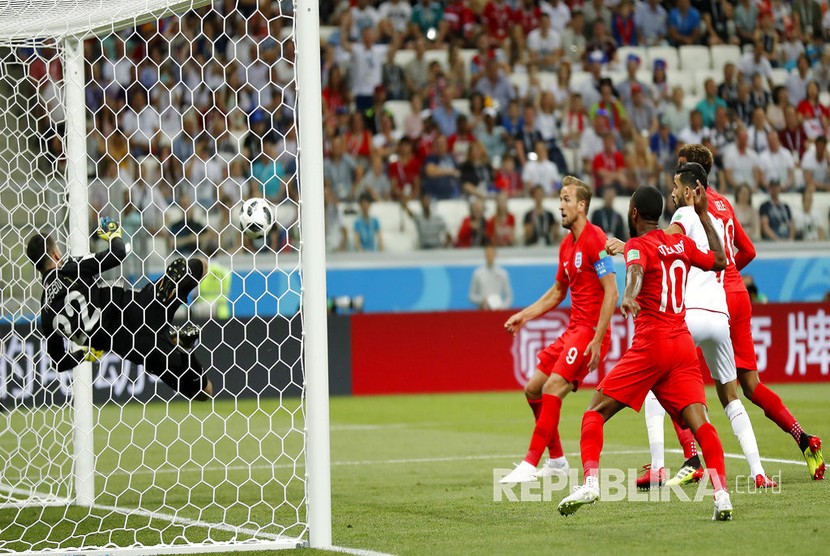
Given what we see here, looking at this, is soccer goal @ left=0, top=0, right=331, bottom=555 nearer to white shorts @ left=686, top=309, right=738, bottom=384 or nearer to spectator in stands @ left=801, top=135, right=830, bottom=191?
white shorts @ left=686, top=309, right=738, bottom=384

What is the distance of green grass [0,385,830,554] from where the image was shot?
601 centimetres

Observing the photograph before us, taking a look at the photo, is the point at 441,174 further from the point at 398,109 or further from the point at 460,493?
the point at 460,493

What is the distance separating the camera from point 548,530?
6320 mm

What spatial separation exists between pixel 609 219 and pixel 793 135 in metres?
4.39

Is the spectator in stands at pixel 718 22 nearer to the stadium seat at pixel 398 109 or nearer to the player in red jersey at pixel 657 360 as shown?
the stadium seat at pixel 398 109

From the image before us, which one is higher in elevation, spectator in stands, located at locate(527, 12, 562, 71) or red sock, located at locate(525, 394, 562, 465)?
spectator in stands, located at locate(527, 12, 562, 71)

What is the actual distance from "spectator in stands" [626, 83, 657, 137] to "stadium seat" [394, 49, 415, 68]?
3.56 m

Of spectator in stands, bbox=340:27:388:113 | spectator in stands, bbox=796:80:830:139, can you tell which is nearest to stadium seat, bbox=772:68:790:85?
spectator in stands, bbox=796:80:830:139

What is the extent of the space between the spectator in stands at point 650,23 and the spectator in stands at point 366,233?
687cm

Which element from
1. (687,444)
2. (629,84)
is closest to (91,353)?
(687,444)

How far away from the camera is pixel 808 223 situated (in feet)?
62.6

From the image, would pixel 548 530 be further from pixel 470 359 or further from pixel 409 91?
pixel 409 91

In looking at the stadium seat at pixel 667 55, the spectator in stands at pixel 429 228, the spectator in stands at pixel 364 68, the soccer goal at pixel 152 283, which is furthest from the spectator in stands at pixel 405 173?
the stadium seat at pixel 667 55

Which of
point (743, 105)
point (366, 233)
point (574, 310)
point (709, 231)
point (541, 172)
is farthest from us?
point (743, 105)
